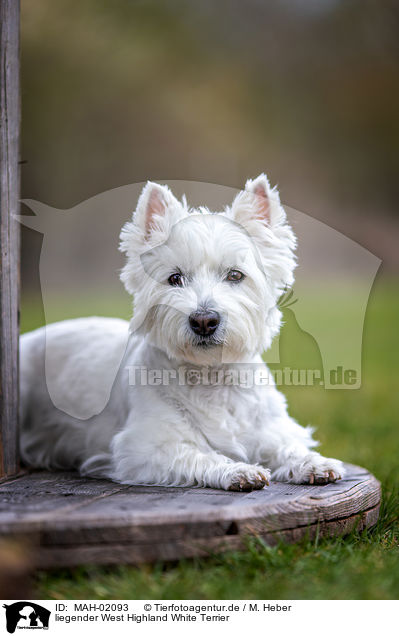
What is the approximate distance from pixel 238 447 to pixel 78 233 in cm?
238

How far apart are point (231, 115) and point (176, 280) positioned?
10.1ft

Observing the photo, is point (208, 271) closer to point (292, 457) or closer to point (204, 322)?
point (204, 322)

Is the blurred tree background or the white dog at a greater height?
the blurred tree background

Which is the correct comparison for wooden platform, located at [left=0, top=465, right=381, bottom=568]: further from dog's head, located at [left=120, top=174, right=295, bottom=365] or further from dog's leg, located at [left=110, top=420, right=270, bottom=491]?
dog's head, located at [left=120, top=174, right=295, bottom=365]

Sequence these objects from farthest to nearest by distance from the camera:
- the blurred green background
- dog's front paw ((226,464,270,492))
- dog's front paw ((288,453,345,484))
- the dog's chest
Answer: the blurred green background, the dog's chest, dog's front paw ((288,453,345,484)), dog's front paw ((226,464,270,492))

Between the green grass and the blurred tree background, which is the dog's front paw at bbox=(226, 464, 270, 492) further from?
the blurred tree background

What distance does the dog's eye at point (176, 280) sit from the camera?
303cm

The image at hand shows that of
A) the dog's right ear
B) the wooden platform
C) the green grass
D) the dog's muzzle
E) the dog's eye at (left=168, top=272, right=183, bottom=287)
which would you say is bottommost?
the green grass

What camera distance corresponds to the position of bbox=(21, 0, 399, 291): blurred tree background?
479 cm

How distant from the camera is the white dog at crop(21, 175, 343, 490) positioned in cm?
289

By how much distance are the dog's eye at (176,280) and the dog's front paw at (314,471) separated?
1.02 meters
